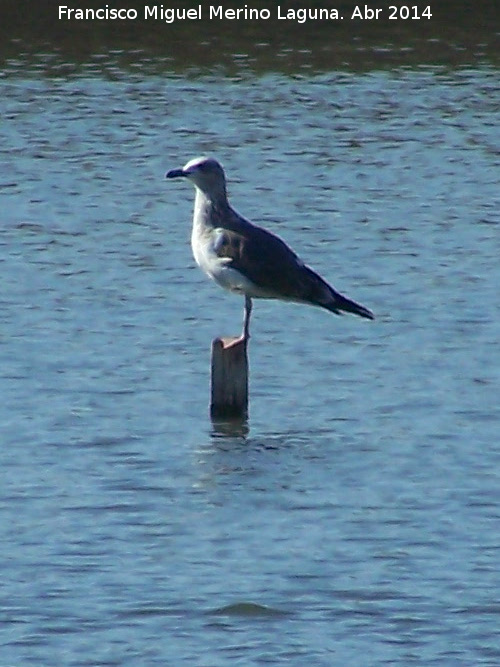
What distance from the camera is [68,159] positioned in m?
25.7

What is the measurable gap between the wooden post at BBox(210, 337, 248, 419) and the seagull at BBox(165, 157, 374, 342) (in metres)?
0.24

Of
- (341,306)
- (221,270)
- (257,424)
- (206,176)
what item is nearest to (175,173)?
(206,176)

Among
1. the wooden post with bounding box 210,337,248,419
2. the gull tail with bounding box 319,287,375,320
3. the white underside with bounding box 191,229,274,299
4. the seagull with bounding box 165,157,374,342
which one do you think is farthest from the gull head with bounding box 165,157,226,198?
the wooden post with bounding box 210,337,248,419

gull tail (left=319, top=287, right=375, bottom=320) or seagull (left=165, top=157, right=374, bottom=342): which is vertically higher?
seagull (left=165, top=157, right=374, bottom=342)

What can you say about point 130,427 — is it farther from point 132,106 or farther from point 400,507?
point 132,106

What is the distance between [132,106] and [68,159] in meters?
5.19

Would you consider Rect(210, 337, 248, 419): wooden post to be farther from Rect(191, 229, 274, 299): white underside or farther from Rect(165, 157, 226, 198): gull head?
Rect(165, 157, 226, 198): gull head

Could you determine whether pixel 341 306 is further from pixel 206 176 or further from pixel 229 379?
pixel 206 176

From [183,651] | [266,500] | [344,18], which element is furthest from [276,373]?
[344,18]

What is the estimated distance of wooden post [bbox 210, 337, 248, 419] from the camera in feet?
40.6

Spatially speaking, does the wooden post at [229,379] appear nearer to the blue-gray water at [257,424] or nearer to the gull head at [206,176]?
the blue-gray water at [257,424]

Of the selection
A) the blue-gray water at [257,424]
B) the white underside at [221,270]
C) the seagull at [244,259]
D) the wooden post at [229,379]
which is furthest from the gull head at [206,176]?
the blue-gray water at [257,424]

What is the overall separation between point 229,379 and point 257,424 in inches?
26.1

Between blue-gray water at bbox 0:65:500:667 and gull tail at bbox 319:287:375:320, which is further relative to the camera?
gull tail at bbox 319:287:375:320
